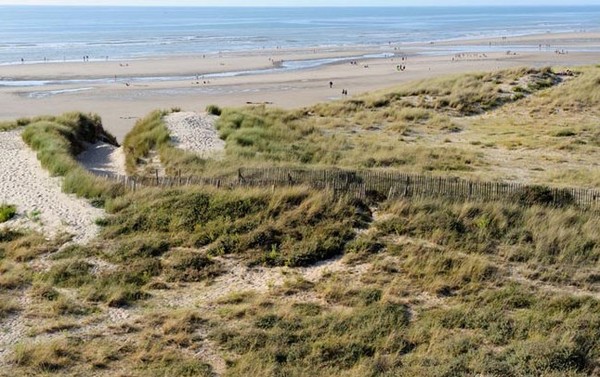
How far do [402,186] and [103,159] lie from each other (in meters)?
12.1

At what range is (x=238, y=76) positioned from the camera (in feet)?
188

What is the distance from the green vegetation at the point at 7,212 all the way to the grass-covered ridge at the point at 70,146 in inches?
58.9

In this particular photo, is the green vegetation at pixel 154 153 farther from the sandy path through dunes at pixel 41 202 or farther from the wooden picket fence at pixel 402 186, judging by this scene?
the wooden picket fence at pixel 402 186

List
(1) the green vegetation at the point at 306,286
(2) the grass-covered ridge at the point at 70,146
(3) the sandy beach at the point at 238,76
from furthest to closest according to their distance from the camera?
(3) the sandy beach at the point at 238,76
(2) the grass-covered ridge at the point at 70,146
(1) the green vegetation at the point at 306,286

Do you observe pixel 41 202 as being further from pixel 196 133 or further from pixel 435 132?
pixel 435 132

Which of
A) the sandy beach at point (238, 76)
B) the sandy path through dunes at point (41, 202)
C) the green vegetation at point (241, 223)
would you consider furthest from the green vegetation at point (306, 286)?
the sandy beach at point (238, 76)

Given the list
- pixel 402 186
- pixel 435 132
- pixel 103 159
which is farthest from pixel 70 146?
pixel 435 132

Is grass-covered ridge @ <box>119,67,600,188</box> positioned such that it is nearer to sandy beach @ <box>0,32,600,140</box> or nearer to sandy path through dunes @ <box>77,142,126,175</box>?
sandy path through dunes @ <box>77,142,126,175</box>

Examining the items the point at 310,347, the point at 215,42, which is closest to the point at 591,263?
the point at 310,347

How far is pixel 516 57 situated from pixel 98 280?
6488 centimetres

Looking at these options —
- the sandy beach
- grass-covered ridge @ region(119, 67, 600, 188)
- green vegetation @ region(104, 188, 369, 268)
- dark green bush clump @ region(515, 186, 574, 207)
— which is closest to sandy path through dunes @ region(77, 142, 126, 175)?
grass-covered ridge @ region(119, 67, 600, 188)

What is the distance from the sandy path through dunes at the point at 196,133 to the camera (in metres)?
22.7

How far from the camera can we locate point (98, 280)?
1180 centimetres

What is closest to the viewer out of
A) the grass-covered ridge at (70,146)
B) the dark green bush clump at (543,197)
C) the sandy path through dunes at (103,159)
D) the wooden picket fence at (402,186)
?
the dark green bush clump at (543,197)
